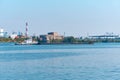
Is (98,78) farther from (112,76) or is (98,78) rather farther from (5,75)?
(5,75)

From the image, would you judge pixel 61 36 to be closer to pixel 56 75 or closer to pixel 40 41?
pixel 40 41

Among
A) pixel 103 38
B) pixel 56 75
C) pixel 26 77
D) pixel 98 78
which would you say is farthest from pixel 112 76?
pixel 103 38

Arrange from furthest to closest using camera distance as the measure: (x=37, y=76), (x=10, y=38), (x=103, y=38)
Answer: (x=103, y=38), (x=10, y=38), (x=37, y=76)

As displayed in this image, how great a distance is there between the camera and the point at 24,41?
137250 millimetres

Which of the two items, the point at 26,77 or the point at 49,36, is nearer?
the point at 26,77

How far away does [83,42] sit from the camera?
465ft

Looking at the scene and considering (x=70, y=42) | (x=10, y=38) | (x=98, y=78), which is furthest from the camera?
(x=10, y=38)

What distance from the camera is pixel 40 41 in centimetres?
13775

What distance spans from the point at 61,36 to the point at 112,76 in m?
124

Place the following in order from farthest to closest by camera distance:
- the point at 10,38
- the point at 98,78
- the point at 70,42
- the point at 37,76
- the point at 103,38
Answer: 1. the point at 103,38
2. the point at 10,38
3. the point at 70,42
4. the point at 37,76
5. the point at 98,78

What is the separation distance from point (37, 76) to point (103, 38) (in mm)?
157594

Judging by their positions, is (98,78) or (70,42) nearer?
(98,78)

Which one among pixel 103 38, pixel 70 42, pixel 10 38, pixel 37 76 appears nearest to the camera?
pixel 37 76

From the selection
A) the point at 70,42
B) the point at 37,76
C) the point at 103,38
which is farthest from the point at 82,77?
the point at 103,38
